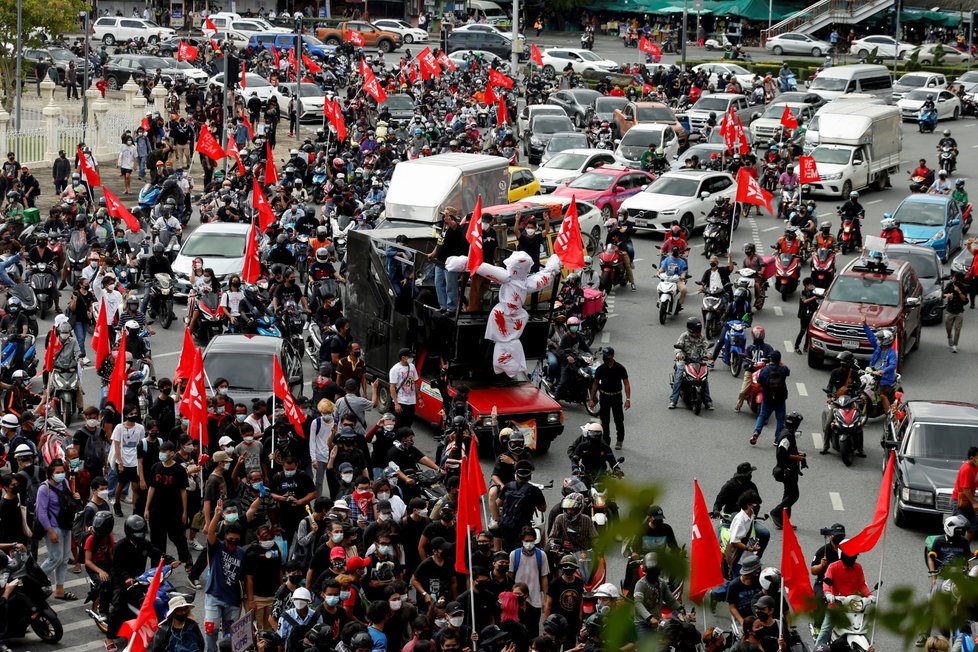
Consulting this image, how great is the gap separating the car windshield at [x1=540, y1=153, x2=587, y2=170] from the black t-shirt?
17259mm

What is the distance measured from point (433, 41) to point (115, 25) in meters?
15.1

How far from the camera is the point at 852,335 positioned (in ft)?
76.6

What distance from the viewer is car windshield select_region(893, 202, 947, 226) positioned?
101 feet

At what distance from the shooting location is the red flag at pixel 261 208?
1080 inches

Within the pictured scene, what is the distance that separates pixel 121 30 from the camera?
66500 millimetres

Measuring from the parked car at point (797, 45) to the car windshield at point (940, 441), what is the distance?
55.3m

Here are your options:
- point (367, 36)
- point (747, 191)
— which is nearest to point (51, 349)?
point (747, 191)

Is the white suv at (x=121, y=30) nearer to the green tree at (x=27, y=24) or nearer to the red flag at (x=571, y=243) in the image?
the green tree at (x=27, y=24)

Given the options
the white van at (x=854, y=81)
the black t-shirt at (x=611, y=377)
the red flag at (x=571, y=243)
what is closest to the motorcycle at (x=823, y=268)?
the red flag at (x=571, y=243)

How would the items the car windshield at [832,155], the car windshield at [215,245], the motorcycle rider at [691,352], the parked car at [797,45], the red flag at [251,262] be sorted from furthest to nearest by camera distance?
1. the parked car at [797,45]
2. the car windshield at [832,155]
3. the car windshield at [215,245]
4. the red flag at [251,262]
5. the motorcycle rider at [691,352]

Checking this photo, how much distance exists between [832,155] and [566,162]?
6596 mm

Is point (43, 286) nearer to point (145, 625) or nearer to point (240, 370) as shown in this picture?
point (240, 370)

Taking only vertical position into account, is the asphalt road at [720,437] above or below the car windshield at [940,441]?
below

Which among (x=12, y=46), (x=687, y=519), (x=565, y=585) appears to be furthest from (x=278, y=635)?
(x=12, y=46)
